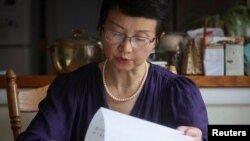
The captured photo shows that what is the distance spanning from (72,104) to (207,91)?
29.1 inches

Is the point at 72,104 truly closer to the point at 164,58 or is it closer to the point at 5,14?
the point at 164,58

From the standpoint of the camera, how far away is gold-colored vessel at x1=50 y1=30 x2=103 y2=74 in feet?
4.90

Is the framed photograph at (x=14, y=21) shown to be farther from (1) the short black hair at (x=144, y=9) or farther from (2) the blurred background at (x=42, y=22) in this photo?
(1) the short black hair at (x=144, y=9)

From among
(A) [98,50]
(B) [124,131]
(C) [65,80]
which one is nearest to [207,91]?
(A) [98,50]

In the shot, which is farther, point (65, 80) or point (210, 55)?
point (210, 55)

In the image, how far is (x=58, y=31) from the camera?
3.33m

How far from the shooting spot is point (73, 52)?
4.91 feet

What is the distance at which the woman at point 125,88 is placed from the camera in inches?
33.0

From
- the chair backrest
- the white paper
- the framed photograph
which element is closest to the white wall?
the chair backrest

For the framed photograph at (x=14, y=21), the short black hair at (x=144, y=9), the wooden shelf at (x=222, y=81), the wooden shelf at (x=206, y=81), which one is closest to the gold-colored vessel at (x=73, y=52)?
the wooden shelf at (x=206, y=81)

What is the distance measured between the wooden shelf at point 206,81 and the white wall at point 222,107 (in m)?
0.02

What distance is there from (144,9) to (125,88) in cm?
23

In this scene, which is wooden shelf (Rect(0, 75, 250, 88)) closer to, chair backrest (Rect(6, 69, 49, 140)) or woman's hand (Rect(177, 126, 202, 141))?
chair backrest (Rect(6, 69, 49, 140))

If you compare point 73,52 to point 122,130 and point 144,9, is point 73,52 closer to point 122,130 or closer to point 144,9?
point 144,9
